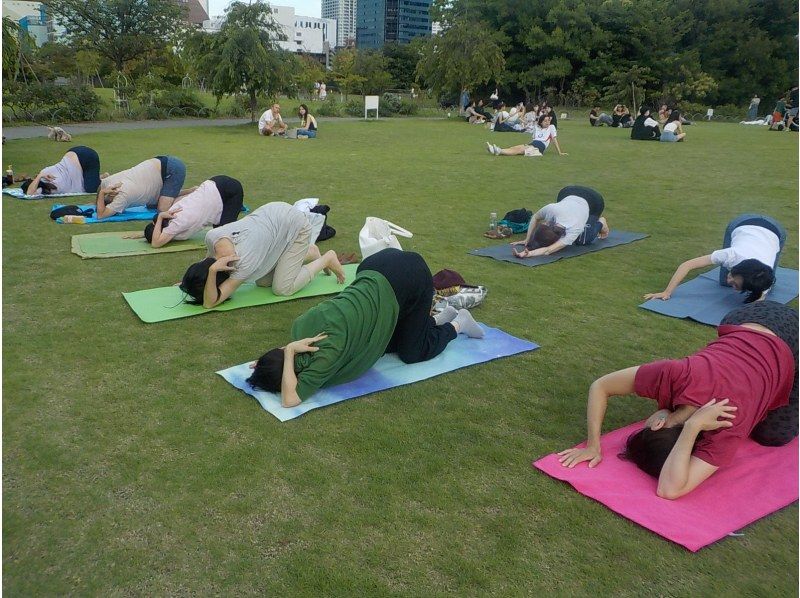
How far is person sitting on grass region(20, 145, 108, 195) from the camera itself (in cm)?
960

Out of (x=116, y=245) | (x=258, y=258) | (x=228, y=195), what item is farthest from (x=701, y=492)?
(x=116, y=245)

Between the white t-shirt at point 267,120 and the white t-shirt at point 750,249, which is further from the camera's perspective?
the white t-shirt at point 267,120

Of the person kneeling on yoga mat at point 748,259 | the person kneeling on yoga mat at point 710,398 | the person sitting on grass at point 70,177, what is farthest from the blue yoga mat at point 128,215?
the person kneeling on yoga mat at point 710,398

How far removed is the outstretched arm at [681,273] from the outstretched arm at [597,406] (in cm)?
256

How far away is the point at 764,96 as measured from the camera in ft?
127

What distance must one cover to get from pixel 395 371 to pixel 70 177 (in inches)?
310

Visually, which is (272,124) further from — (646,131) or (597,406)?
(597,406)

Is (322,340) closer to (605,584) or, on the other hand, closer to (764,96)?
(605,584)

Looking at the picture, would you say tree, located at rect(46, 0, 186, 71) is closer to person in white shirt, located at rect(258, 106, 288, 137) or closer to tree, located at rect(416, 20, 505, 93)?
tree, located at rect(416, 20, 505, 93)

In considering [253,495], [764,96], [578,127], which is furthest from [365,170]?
[764,96]

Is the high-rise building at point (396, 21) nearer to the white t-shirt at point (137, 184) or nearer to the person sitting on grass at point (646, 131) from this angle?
the person sitting on grass at point (646, 131)

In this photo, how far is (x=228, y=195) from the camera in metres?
7.11

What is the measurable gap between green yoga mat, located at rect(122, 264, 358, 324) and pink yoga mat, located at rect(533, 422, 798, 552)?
121 inches

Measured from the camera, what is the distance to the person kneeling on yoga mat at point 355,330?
3738mm
